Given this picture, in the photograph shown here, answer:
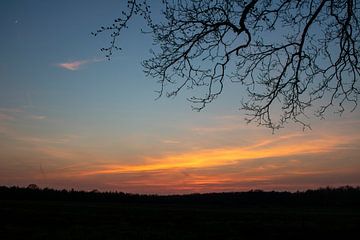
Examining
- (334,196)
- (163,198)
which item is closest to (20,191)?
(163,198)

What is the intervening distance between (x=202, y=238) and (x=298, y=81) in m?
13.3

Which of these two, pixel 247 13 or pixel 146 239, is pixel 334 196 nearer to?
pixel 146 239

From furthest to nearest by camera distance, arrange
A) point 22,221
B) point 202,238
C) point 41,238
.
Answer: point 22,221
point 202,238
point 41,238

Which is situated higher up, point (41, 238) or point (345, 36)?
point (345, 36)

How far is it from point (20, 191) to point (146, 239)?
5765 cm

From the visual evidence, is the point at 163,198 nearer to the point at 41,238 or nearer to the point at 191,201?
the point at 191,201

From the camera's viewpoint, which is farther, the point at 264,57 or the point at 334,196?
the point at 334,196

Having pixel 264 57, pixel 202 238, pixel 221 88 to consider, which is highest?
pixel 264 57

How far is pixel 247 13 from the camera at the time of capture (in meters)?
8.23

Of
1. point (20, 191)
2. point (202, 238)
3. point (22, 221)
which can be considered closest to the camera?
point (202, 238)

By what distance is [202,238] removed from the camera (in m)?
20.8

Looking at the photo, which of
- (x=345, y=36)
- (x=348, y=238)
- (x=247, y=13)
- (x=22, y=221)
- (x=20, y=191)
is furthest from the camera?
(x=20, y=191)

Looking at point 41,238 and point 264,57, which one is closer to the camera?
point 264,57

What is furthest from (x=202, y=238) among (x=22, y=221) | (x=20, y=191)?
(x=20, y=191)
